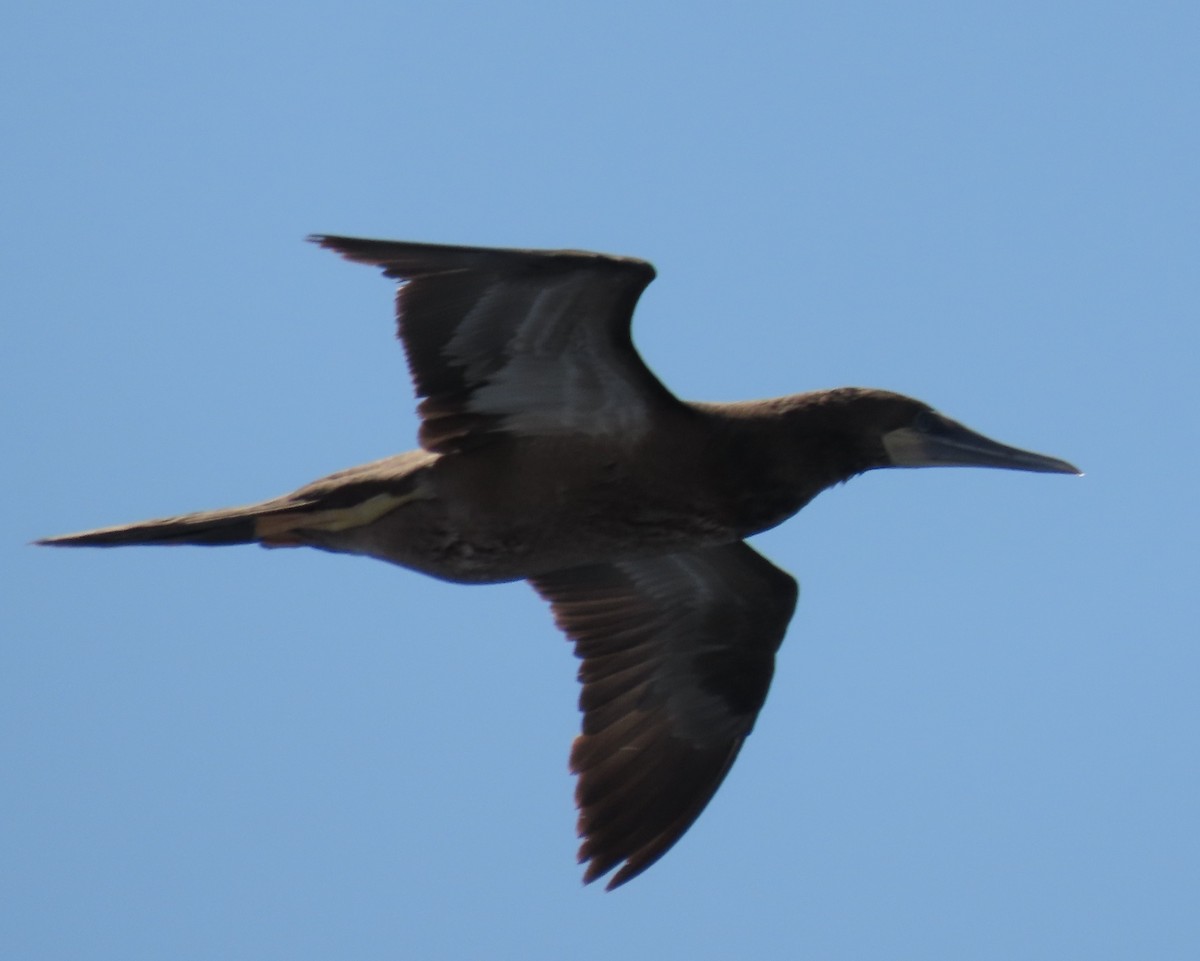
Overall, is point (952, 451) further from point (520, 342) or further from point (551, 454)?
point (520, 342)

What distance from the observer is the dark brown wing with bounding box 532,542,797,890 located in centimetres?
850

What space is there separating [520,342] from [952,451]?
1.93 meters

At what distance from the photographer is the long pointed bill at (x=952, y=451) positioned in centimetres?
763

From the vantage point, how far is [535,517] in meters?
7.11

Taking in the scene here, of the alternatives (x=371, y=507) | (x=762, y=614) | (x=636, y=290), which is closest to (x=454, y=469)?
(x=371, y=507)

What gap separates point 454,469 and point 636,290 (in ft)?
3.37

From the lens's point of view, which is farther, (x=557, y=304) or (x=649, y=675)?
(x=649, y=675)

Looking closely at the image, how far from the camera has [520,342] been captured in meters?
7.12

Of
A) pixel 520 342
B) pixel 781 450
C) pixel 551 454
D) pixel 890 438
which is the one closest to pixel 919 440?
pixel 890 438

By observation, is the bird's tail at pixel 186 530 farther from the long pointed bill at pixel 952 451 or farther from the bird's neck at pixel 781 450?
the long pointed bill at pixel 952 451

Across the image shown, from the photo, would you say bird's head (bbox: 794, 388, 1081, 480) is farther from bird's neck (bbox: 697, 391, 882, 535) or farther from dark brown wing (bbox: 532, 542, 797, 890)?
dark brown wing (bbox: 532, 542, 797, 890)

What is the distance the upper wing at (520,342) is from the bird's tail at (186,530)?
730 millimetres

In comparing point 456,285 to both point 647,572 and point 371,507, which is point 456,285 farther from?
point 647,572

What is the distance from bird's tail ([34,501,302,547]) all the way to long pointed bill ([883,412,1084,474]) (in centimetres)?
251
